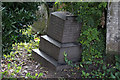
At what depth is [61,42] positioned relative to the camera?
148 inches

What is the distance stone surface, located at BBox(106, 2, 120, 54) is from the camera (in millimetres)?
3844

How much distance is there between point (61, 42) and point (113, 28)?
120 centimetres

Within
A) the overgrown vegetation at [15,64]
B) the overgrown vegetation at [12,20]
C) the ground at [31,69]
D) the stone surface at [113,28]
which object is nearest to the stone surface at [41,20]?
the overgrown vegetation at [15,64]

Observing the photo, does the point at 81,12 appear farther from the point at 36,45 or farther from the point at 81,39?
the point at 36,45

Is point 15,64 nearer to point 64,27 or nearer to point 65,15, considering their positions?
point 64,27

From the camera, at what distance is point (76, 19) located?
3.71m

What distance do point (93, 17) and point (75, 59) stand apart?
3.34 ft

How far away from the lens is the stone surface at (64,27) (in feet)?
12.1

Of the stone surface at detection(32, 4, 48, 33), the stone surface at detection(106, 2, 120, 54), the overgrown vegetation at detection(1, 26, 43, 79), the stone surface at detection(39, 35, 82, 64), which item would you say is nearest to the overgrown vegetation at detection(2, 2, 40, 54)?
the overgrown vegetation at detection(1, 26, 43, 79)

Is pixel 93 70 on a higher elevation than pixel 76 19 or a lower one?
lower

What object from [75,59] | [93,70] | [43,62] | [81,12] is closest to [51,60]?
[43,62]

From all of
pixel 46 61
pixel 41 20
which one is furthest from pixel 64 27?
pixel 41 20

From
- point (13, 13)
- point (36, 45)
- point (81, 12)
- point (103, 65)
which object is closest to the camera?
point (13, 13)

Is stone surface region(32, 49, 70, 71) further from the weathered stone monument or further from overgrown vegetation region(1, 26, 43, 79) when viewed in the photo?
overgrown vegetation region(1, 26, 43, 79)
